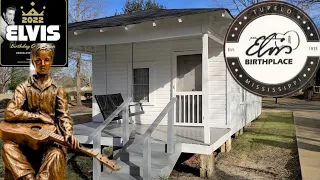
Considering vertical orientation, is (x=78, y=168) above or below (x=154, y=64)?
below

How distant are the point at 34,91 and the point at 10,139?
37cm

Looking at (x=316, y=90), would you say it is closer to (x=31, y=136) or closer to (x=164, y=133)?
(x=164, y=133)

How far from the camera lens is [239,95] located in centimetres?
858

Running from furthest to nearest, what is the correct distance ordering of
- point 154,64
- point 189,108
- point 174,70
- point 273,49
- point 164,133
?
point 154,64 → point 174,70 → point 189,108 → point 164,133 → point 273,49

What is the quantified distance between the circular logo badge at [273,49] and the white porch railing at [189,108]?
537 cm

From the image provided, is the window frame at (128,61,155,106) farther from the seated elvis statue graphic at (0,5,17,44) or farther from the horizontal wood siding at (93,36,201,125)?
the seated elvis statue graphic at (0,5,17,44)

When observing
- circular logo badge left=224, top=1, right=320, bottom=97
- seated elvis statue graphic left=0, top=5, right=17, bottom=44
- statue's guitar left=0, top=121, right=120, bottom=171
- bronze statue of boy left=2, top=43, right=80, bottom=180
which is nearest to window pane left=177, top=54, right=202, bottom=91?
seated elvis statue graphic left=0, top=5, right=17, bottom=44

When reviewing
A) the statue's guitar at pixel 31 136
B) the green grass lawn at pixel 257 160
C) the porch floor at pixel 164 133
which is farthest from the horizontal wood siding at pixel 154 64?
the statue's guitar at pixel 31 136

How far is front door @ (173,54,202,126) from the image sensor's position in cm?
715

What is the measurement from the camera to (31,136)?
6.78 ft

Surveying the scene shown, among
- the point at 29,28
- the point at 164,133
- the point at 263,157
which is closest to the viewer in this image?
the point at 29,28

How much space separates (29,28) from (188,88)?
459 centimetres

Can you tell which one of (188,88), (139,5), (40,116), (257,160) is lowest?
(257,160)

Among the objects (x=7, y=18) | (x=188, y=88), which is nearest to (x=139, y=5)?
(x=188, y=88)
